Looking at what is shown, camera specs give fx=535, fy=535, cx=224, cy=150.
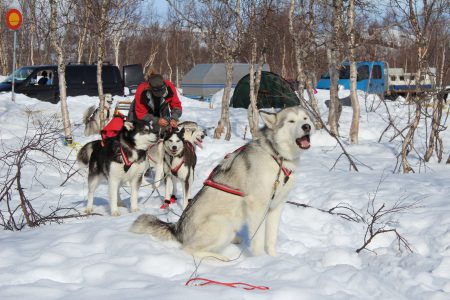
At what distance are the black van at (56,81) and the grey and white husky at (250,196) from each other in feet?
47.5

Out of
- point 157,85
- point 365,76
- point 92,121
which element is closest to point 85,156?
point 157,85

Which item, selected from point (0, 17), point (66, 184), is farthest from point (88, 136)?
point (0, 17)

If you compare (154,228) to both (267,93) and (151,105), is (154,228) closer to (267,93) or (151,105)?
(151,105)

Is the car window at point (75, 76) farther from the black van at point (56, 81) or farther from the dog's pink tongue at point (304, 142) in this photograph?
the dog's pink tongue at point (304, 142)

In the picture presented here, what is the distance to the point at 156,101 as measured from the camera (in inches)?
300

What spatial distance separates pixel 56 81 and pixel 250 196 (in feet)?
49.3

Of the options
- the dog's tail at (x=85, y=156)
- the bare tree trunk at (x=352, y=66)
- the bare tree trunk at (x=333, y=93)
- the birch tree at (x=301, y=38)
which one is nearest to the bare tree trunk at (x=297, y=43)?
the birch tree at (x=301, y=38)

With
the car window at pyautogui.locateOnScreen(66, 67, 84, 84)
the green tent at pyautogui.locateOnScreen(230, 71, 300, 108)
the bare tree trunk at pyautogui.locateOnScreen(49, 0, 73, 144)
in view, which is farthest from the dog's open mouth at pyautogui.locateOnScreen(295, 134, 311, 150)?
the car window at pyautogui.locateOnScreen(66, 67, 84, 84)

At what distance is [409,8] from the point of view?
8.05 m

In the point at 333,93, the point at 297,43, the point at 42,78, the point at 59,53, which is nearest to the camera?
the point at 59,53

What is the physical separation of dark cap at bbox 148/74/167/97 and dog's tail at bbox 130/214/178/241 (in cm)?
353

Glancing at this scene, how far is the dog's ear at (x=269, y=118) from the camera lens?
158 inches

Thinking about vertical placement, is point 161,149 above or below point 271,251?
above

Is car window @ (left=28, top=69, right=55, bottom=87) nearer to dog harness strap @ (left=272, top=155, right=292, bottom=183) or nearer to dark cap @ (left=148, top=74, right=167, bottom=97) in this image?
dark cap @ (left=148, top=74, right=167, bottom=97)
